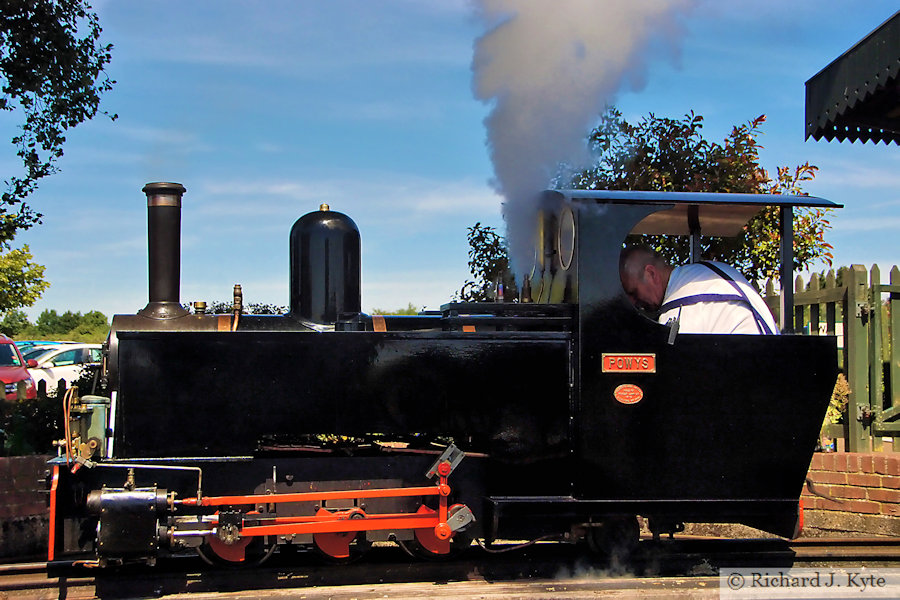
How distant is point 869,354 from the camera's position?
721 centimetres

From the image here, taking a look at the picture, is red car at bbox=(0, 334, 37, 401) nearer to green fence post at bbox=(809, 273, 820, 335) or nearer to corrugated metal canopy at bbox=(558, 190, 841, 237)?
corrugated metal canopy at bbox=(558, 190, 841, 237)

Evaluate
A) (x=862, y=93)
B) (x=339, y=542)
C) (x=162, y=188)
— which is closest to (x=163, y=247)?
(x=162, y=188)

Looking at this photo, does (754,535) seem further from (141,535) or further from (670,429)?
(141,535)

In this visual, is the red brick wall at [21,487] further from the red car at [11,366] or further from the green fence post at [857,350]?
the red car at [11,366]

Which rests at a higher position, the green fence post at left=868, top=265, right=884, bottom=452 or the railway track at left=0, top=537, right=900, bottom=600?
the green fence post at left=868, top=265, right=884, bottom=452

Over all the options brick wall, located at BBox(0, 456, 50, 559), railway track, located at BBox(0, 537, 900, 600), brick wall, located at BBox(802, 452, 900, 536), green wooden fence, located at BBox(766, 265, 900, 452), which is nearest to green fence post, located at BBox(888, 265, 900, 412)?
green wooden fence, located at BBox(766, 265, 900, 452)

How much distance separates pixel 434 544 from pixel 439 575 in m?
0.22

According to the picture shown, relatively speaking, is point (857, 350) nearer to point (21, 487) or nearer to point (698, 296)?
point (698, 296)

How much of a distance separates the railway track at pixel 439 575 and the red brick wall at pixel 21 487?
3.05 feet

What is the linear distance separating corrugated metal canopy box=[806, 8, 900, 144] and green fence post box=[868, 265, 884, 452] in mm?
1231

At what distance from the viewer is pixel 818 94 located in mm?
6559

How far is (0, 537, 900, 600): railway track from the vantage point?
14.9ft

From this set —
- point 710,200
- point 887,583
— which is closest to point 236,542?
point 710,200

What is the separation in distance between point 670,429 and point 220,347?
2.48 metres
